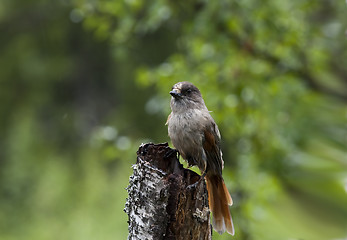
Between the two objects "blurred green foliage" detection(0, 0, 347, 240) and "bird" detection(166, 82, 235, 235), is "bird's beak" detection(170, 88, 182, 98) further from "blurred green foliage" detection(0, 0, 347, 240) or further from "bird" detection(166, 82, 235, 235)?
"blurred green foliage" detection(0, 0, 347, 240)

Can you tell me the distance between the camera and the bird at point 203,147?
91.4 inches

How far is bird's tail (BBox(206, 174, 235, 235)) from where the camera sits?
2.35 m

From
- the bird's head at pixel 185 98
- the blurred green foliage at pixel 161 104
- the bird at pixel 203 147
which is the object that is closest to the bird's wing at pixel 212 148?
the bird at pixel 203 147

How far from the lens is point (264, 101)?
4.29 metres

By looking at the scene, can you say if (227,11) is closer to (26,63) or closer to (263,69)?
(263,69)

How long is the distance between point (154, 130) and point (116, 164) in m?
0.78

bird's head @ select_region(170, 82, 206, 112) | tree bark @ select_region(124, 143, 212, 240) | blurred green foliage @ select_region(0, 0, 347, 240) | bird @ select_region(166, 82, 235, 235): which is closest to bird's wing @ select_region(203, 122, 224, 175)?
bird @ select_region(166, 82, 235, 235)

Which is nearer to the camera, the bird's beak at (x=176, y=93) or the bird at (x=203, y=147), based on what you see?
the bird at (x=203, y=147)

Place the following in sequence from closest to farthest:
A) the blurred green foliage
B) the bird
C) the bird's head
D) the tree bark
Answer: the tree bark → the bird → the bird's head → the blurred green foliage

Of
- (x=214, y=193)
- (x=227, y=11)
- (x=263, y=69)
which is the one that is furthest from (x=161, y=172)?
(x=263, y=69)

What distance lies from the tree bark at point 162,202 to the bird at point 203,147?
385 mm

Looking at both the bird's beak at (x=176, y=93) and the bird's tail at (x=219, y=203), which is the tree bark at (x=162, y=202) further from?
the bird's beak at (x=176, y=93)

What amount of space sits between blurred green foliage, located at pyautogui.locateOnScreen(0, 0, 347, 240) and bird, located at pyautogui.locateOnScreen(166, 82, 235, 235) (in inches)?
60.1

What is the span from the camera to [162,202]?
1.82 metres
